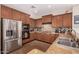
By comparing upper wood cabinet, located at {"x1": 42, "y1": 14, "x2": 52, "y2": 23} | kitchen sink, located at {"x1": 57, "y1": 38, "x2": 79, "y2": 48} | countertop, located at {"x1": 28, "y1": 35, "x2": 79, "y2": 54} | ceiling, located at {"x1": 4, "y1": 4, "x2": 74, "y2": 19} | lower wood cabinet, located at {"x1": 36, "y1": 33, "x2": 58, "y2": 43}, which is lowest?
countertop, located at {"x1": 28, "y1": 35, "x2": 79, "y2": 54}

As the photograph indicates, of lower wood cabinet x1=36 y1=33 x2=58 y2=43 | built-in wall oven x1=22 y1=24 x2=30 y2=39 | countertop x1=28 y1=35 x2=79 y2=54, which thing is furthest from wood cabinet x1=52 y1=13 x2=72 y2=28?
built-in wall oven x1=22 y1=24 x2=30 y2=39

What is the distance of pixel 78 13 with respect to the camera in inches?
67.9

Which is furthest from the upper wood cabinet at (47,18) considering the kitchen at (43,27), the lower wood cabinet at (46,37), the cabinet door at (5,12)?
the cabinet door at (5,12)

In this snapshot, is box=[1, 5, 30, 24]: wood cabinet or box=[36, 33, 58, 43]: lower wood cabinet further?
box=[36, 33, 58, 43]: lower wood cabinet

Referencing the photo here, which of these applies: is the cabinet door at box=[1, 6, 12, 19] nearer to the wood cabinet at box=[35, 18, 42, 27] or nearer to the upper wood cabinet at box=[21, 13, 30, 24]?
the upper wood cabinet at box=[21, 13, 30, 24]

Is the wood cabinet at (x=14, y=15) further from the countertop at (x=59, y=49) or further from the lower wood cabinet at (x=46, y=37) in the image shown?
the countertop at (x=59, y=49)

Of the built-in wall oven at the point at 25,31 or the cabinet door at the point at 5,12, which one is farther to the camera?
the built-in wall oven at the point at 25,31

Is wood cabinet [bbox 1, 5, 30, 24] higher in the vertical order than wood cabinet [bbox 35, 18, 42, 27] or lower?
higher

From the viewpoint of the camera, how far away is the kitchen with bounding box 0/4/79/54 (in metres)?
1.71

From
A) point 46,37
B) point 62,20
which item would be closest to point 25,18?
point 46,37

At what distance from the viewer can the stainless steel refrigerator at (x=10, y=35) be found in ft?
5.62

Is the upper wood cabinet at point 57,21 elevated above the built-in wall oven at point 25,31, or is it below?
above

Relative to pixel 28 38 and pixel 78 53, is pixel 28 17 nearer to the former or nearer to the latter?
pixel 28 38
